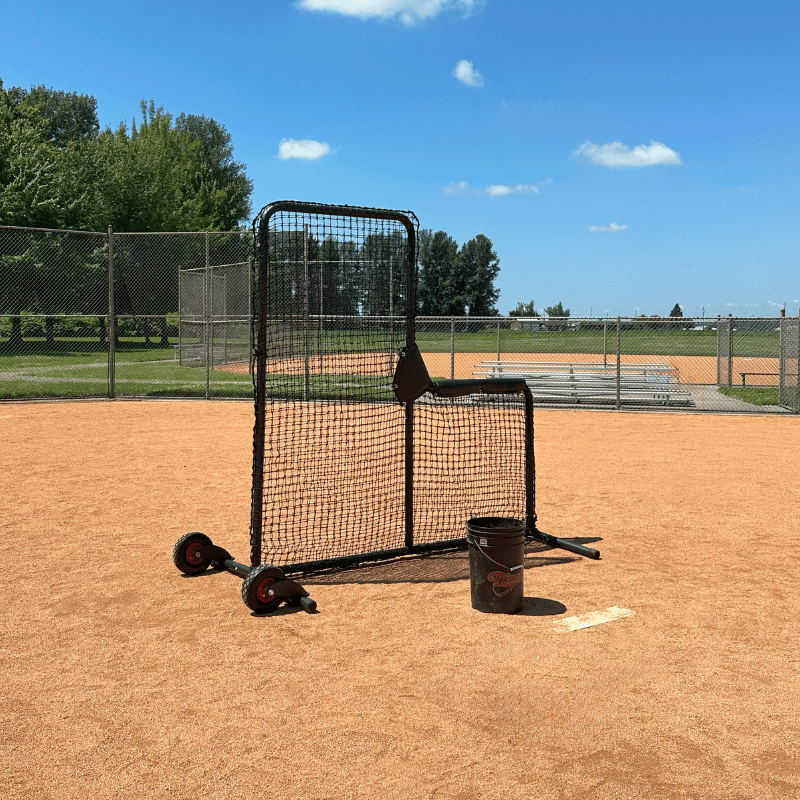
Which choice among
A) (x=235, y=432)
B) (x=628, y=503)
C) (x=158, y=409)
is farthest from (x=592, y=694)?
(x=158, y=409)

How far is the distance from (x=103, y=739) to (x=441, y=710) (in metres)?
1.45

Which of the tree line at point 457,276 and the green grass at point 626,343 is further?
the tree line at point 457,276

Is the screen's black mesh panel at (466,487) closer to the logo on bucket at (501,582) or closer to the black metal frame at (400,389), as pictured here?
the black metal frame at (400,389)

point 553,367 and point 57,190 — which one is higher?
point 57,190

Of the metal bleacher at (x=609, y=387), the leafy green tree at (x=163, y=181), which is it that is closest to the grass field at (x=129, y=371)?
the metal bleacher at (x=609, y=387)

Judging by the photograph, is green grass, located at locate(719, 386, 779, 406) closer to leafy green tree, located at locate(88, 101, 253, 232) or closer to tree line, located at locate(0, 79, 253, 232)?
tree line, located at locate(0, 79, 253, 232)

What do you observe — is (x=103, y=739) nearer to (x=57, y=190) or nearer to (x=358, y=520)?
(x=358, y=520)

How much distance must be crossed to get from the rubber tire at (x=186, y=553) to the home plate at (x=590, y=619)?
8.30 ft

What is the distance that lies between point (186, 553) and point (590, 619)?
109 inches

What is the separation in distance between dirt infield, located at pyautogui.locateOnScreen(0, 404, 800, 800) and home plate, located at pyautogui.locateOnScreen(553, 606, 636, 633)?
3.1 inches

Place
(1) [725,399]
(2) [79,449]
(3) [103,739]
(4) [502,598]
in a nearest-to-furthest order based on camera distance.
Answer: (3) [103,739], (4) [502,598], (2) [79,449], (1) [725,399]

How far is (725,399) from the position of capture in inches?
816

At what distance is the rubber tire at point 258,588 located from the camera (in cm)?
509

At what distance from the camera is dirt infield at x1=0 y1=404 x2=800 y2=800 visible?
3.28m
